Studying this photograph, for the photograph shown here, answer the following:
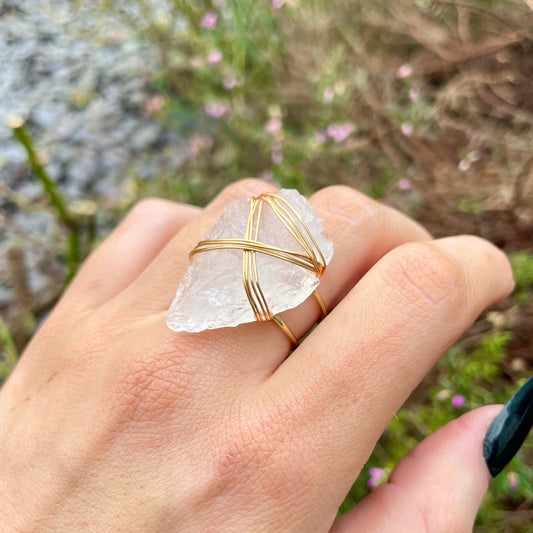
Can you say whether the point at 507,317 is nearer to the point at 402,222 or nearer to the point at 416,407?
the point at 416,407

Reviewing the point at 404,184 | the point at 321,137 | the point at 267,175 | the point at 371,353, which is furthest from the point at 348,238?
the point at 267,175

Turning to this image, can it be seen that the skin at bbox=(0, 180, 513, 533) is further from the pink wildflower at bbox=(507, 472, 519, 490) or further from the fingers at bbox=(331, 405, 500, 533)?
the pink wildflower at bbox=(507, 472, 519, 490)

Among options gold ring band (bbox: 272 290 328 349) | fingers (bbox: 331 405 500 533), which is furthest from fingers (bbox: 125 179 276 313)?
fingers (bbox: 331 405 500 533)

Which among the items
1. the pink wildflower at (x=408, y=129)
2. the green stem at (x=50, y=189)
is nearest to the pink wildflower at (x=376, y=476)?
the pink wildflower at (x=408, y=129)

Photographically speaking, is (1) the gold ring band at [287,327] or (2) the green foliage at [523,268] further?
(2) the green foliage at [523,268]

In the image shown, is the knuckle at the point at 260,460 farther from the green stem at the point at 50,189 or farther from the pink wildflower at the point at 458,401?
the green stem at the point at 50,189

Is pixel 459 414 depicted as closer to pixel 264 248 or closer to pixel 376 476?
pixel 376 476

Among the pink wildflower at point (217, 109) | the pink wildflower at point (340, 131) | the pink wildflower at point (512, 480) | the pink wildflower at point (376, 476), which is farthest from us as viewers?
the pink wildflower at point (217, 109)
